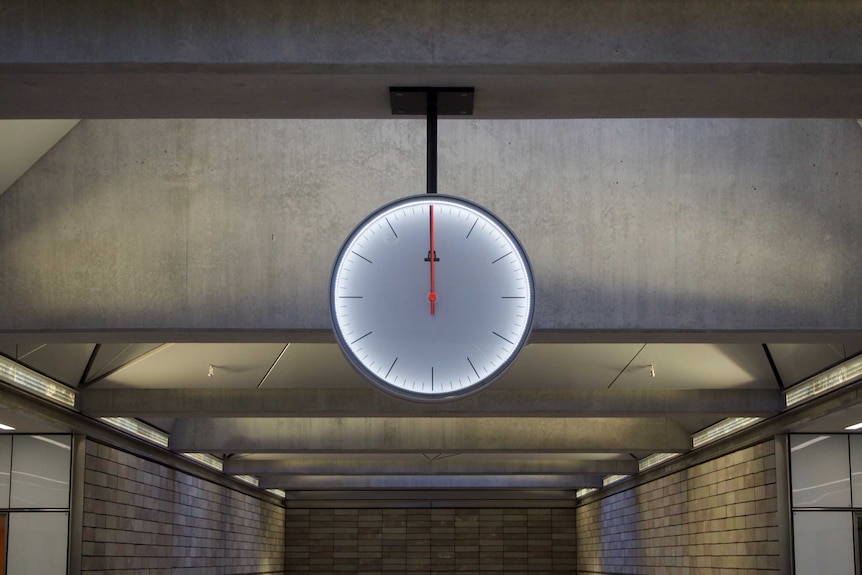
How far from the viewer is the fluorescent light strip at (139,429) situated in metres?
15.2

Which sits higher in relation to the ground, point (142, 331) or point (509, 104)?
point (509, 104)

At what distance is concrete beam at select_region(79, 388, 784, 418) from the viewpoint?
13.2 meters

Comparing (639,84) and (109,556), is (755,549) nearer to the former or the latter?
(109,556)

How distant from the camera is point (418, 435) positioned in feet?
53.4

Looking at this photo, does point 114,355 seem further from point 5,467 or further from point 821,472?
point 821,472

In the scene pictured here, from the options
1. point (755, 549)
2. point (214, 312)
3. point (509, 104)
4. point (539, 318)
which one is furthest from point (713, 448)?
point (509, 104)

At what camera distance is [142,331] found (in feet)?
25.9

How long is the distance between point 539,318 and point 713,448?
10.4 m

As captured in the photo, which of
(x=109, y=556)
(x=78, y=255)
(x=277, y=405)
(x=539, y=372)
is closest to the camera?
(x=78, y=255)

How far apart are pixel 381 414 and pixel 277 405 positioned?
1.26 m

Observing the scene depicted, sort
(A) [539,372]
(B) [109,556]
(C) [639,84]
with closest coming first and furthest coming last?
1. (C) [639,84]
2. (A) [539,372]
3. (B) [109,556]

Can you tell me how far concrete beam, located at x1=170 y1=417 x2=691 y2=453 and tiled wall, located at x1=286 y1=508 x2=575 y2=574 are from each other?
51.0 feet

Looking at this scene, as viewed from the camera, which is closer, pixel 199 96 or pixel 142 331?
pixel 199 96

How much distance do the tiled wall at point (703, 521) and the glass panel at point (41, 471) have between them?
9173mm
